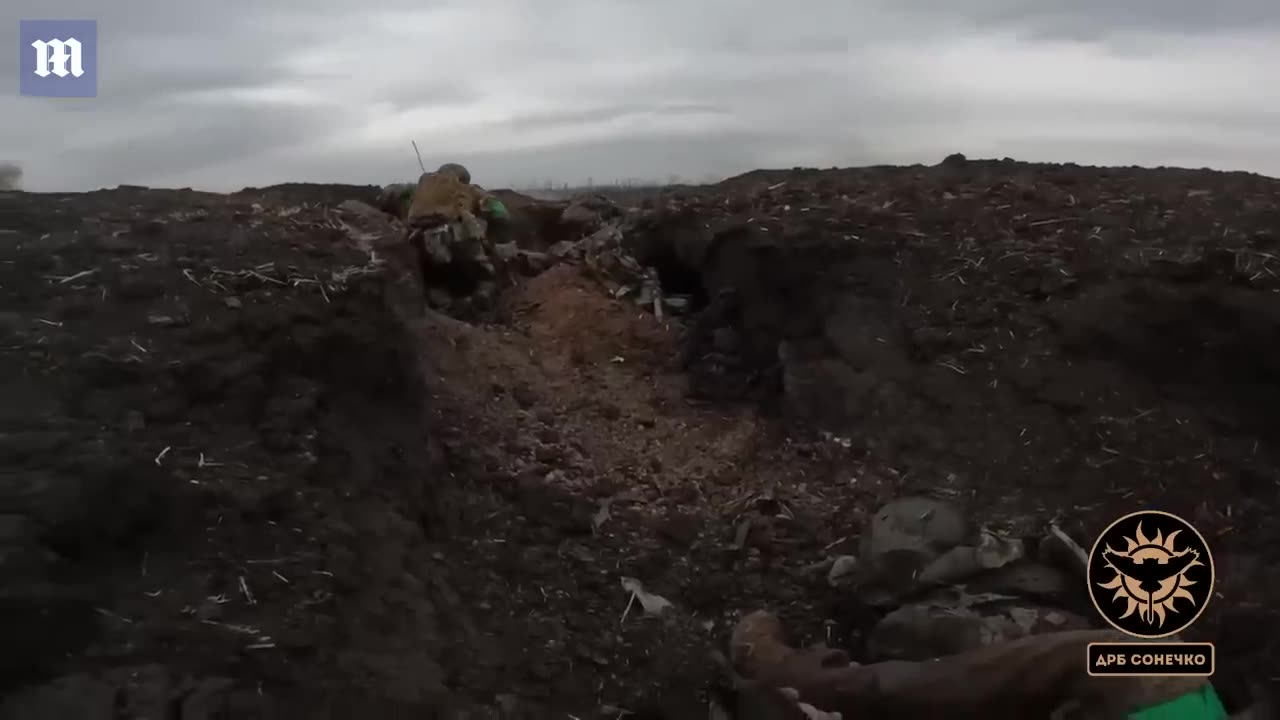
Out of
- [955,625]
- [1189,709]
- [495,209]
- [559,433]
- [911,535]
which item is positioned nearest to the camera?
[1189,709]

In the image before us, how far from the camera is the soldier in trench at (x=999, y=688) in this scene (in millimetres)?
2125

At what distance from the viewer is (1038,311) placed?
3988mm

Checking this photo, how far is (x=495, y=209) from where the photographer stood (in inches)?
238

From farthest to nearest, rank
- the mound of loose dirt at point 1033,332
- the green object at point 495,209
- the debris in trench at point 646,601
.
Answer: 1. the green object at point 495,209
2. the debris in trench at point 646,601
3. the mound of loose dirt at point 1033,332

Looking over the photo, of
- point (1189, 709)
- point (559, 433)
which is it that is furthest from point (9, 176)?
point (1189, 709)

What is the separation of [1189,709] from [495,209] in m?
4.99

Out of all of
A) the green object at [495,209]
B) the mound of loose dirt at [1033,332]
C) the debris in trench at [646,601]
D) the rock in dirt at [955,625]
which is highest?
the green object at [495,209]

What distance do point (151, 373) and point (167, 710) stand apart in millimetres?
1218

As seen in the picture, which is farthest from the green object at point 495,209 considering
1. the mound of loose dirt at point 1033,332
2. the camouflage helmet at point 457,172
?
the mound of loose dirt at point 1033,332

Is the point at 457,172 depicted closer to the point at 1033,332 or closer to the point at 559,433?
the point at 559,433

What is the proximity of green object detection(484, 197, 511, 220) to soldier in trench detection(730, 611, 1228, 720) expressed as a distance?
408 cm

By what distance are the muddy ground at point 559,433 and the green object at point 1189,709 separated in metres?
0.20

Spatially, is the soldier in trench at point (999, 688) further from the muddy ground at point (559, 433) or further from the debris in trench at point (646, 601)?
the debris in trench at point (646, 601)

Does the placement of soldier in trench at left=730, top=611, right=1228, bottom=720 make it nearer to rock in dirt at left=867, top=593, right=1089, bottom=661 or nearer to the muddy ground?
rock in dirt at left=867, top=593, right=1089, bottom=661
